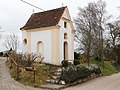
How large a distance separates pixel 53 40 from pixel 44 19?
12.5ft

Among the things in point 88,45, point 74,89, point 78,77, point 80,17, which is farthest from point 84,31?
point 74,89

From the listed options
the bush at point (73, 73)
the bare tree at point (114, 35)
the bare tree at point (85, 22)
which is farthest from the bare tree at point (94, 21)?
the bush at point (73, 73)

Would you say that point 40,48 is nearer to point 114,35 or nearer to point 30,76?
point 30,76

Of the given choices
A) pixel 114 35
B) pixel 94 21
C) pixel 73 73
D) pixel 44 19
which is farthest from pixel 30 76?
pixel 114 35

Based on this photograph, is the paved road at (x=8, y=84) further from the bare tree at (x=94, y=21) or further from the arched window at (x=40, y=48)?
the bare tree at (x=94, y=21)

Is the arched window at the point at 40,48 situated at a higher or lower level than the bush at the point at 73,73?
higher

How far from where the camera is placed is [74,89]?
17141 millimetres

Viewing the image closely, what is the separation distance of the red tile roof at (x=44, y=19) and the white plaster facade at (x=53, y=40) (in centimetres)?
44

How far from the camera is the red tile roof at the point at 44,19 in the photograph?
28.6m

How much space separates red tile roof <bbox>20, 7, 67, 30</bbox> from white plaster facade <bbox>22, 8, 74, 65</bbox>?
0.44m

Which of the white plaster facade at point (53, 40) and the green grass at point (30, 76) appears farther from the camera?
the white plaster facade at point (53, 40)

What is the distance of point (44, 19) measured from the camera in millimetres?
30000

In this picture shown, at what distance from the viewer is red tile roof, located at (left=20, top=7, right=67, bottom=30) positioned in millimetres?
28625

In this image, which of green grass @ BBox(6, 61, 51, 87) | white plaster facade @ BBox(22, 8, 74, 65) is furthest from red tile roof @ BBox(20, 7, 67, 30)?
green grass @ BBox(6, 61, 51, 87)
